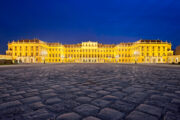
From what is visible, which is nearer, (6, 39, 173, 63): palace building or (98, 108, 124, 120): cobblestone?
(98, 108, 124, 120): cobblestone

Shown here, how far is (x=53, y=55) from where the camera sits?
6994cm

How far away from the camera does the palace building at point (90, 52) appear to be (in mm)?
55406

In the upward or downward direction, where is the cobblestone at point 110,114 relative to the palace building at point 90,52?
downward

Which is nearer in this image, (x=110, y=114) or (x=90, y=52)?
(x=110, y=114)

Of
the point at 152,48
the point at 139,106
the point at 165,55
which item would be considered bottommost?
the point at 139,106

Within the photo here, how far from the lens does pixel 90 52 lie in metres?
73.9

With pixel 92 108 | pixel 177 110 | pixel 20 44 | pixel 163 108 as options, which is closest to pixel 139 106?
pixel 163 108

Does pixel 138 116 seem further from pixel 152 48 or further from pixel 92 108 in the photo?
pixel 152 48

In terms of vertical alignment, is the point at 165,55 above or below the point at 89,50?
below

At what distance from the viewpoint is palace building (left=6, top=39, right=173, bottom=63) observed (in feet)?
182

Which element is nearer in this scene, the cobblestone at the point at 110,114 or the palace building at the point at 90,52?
the cobblestone at the point at 110,114

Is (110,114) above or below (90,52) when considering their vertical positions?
below

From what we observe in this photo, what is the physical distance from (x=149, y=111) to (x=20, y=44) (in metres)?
69.9

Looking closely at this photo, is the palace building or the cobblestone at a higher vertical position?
the palace building
